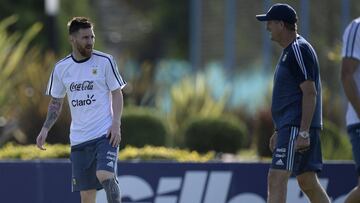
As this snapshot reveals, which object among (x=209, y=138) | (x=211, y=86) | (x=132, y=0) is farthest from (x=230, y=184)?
(x=132, y=0)

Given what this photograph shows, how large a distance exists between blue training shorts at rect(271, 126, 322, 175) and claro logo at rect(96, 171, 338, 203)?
1702 millimetres

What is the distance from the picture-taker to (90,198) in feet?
29.9

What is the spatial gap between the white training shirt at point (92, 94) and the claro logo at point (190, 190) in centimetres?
139

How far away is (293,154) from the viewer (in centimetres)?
866

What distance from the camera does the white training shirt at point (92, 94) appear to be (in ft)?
29.2

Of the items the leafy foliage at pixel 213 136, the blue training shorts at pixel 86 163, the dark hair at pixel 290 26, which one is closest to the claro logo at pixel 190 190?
the blue training shorts at pixel 86 163

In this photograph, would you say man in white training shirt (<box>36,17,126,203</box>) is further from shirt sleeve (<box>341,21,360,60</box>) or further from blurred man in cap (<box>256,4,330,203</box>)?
shirt sleeve (<box>341,21,360,60</box>)

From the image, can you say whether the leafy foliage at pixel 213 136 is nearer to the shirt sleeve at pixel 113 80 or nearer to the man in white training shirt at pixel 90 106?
the man in white training shirt at pixel 90 106

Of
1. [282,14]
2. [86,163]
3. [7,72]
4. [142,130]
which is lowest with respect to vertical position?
[142,130]

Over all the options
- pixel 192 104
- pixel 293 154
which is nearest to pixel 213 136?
pixel 192 104

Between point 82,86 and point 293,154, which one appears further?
point 82,86

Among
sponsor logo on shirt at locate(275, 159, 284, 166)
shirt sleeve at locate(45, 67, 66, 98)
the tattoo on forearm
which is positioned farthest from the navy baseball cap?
the tattoo on forearm

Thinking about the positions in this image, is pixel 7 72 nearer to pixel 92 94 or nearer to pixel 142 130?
pixel 142 130

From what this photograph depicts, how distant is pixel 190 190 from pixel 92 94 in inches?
75.4
